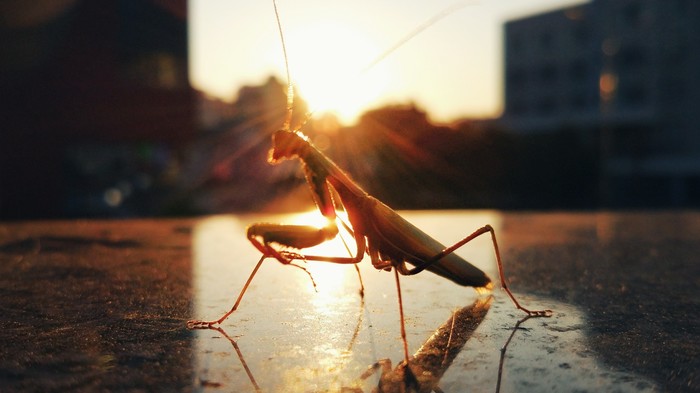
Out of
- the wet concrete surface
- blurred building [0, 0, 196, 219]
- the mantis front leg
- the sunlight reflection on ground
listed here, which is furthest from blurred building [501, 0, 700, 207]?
the mantis front leg

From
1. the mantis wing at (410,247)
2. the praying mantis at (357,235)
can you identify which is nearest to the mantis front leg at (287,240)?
the praying mantis at (357,235)

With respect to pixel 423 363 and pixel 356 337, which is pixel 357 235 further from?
pixel 423 363

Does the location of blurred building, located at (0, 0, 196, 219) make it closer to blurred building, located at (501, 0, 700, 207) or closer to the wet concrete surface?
the wet concrete surface

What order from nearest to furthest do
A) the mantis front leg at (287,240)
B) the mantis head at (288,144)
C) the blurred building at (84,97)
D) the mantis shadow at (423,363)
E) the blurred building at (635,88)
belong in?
the mantis shadow at (423,363) < the mantis front leg at (287,240) < the mantis head at (288,144) < the blurred building at (84,97) < the blurred building at (635,88)

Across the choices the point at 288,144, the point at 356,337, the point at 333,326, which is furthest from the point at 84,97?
the point at 356,337

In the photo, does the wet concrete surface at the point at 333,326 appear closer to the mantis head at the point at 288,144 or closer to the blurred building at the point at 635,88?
the mantis head at the point at 288,144

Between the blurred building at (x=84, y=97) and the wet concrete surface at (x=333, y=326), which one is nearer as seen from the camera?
the wet concrete surface at (x=333, y=326)
